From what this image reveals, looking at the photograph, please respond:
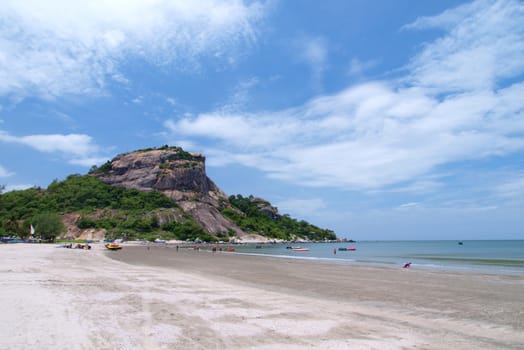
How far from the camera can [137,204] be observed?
15738 cm

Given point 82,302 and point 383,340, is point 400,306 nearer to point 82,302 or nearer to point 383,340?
point 383,340

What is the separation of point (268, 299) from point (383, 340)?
698cm

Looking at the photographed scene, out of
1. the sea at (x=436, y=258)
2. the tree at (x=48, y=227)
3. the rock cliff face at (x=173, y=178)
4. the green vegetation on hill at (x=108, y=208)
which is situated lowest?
the sea at (x=436, y=258)

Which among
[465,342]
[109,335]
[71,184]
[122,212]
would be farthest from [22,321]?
[71,184]

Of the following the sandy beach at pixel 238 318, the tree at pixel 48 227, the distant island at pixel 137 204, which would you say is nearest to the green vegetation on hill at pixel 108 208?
the distant island at pixel 137 204

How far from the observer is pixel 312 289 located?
65.5 feet

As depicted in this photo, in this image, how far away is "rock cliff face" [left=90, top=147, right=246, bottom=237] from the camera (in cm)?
16900

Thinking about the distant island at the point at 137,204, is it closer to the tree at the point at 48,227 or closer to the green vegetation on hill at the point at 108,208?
the green vegetation on hill at the point at 108,208

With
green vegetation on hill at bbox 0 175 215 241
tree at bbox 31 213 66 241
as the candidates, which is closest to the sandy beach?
tree at bbox 31 213 66 241

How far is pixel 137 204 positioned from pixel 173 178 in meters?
25.7

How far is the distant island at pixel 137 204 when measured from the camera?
135 m

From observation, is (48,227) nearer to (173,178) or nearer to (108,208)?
(108,208)

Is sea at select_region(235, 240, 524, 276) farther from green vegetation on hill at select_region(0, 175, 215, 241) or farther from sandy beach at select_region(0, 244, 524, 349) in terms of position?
green vegetation on hill at select_region(0, 175, 215, 241)

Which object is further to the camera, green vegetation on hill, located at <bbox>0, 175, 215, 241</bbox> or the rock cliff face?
the rock cliff face
